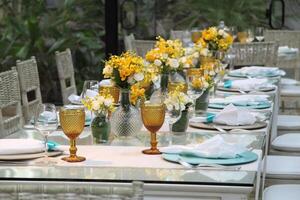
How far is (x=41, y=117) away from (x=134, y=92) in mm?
436

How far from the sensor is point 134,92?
3.07 meters

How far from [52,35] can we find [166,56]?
409 cm

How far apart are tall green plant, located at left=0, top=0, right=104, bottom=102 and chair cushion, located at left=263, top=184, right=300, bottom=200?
14.0 feet

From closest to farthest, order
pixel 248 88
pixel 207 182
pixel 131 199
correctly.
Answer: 1. pixel 131 199
2. pixel 207 182
3. pixel 248 88

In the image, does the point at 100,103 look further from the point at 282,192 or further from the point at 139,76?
the point at 282,192

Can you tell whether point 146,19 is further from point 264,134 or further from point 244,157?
point 244,157

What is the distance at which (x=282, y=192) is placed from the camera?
342cm

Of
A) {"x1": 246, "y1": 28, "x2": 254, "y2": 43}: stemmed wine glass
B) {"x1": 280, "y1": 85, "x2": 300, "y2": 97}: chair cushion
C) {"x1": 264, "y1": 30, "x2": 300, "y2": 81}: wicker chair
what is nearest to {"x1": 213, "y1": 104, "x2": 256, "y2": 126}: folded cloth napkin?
{"x1": 280, "y1": 85, "x2": 300, "y2": 97}: chair cushion

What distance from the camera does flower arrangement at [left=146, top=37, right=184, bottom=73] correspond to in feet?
11.6

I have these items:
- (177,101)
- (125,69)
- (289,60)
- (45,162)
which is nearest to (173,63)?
(177,101)

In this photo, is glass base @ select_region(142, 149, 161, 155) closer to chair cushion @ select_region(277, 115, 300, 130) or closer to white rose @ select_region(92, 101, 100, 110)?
white rose @ select_region(92, 101, 100, 110)

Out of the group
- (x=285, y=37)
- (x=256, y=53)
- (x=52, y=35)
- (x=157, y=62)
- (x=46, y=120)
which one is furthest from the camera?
(x=285, y=37)

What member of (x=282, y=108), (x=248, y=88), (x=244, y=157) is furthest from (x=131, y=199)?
(x=282, y=108)

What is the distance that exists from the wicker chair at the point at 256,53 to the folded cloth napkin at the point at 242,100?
2291 mm
